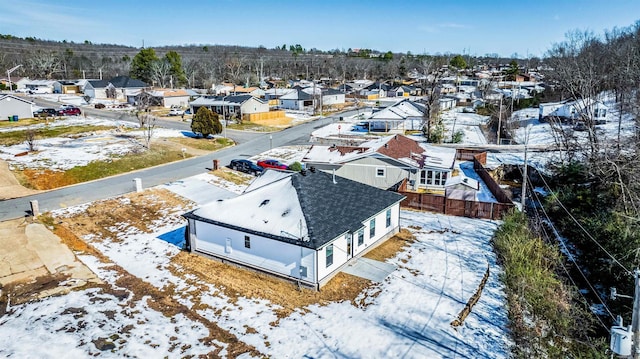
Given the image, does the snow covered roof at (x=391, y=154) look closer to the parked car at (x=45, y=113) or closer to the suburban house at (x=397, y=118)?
the suburban house at (x=397, y=118)

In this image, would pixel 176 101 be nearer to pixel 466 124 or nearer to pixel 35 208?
pixel 466 124

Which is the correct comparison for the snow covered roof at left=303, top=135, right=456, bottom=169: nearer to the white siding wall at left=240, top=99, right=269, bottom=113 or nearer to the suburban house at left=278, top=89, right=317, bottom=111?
the white siding wall at left=240, top=99, right=269, bottom=113

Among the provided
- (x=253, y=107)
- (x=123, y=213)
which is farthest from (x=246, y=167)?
(x=253, y=107)

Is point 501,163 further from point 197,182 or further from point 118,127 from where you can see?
point 118,127

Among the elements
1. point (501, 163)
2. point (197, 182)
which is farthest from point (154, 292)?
point (501, 163)

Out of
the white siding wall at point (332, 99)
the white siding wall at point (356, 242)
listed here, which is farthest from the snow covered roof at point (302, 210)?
the white siding wall at point (332, 99)

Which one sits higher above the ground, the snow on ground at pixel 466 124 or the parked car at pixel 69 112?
the parked car at pixel 69 112

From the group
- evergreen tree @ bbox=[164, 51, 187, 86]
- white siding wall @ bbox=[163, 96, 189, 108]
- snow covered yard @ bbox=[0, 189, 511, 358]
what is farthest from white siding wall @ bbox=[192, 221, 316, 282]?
evergreen tree @ bbox=[164, 51, 187, 86]

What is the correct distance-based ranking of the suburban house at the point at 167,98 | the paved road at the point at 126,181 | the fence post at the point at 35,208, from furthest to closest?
the suburban house at the point at 167,98
the paved road at the point at 126,181
the fence post at the point at 35,208
